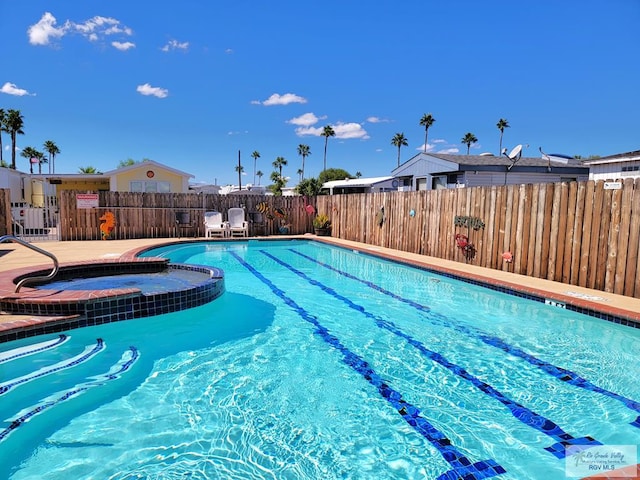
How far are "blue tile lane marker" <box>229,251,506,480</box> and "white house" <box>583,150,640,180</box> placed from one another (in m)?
14.7

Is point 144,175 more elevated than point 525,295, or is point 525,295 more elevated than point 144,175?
point 144,175

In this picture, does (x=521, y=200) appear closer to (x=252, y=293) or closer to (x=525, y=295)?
(x=525, y=295)

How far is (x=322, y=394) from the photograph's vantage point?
3.47m

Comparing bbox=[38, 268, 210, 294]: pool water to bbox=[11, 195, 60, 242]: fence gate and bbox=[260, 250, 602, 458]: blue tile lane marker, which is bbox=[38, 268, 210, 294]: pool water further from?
bbox=[11, 195, 60, 242]: fence gate

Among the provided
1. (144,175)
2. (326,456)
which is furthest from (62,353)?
(144,175)

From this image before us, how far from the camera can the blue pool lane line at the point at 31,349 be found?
3.95m

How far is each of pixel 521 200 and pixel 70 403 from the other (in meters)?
7.96

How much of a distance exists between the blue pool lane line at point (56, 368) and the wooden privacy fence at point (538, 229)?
24.3ft

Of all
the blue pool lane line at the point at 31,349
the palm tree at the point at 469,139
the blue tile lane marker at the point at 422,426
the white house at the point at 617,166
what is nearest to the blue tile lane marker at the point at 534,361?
the blue tile lane marker at the point at 422,426

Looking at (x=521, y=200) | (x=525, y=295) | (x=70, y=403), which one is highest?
(x=521, y=200)

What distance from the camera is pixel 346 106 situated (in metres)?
29.3

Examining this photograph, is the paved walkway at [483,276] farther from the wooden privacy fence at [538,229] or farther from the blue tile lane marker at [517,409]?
the blue tile lane marker at [517,409]

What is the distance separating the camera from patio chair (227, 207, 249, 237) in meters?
15.5

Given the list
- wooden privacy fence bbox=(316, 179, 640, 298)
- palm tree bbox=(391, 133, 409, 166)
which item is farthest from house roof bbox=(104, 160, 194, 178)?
palm tree bbox=(391, 133, 409, 166)
